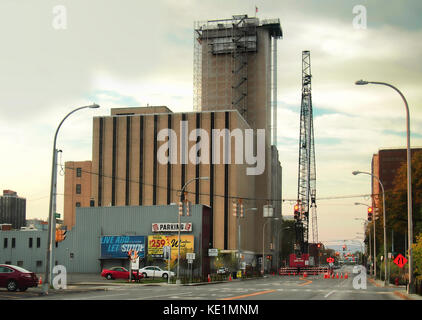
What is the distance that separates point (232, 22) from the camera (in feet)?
482

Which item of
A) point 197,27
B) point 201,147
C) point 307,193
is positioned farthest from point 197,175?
point 307,193

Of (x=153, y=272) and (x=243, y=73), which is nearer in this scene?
(x=153, y=272)

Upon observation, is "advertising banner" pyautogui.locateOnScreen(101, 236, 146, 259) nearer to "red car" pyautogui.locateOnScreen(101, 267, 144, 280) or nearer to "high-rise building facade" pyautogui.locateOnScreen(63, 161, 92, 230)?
"red car" pyautogui.locateOnScreen(101, 267, 144, 280)

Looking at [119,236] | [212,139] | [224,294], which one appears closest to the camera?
[224,294]

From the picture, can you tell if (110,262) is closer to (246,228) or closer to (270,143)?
(246,228)

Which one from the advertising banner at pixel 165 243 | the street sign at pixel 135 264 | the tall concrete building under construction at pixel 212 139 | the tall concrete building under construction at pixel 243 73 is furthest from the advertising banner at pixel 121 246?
the tall concrete building under construction at pixel 243 73

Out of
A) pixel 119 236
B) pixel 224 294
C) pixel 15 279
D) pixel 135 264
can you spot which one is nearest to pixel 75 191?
pixel 119 236

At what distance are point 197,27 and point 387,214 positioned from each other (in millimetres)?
83195

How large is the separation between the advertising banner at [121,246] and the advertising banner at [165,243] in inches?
51.5

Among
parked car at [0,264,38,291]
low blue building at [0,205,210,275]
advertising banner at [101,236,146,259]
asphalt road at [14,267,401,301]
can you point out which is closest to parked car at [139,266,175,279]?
low blue building at [0,205,210,275]

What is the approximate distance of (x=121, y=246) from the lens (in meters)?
83.4

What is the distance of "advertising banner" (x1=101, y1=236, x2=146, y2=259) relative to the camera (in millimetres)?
83125

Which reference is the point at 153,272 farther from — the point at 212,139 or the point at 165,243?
the point at 212,139

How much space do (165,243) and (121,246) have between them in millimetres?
6486
